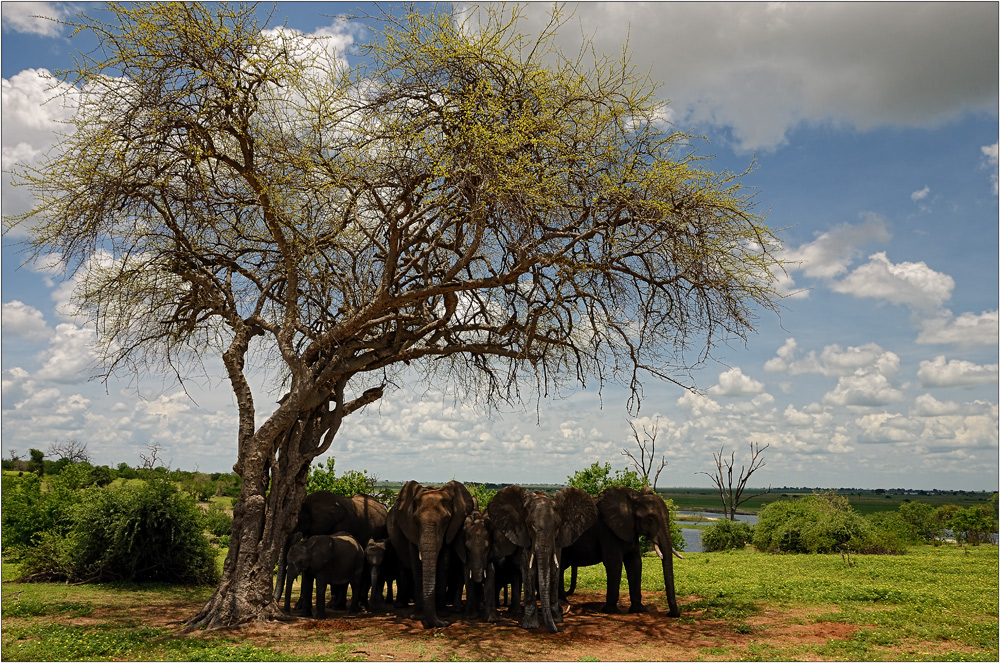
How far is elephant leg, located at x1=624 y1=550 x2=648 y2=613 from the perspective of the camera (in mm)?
13250

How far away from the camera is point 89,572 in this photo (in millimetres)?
17375

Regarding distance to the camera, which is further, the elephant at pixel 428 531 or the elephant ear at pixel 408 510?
the elephant ear at pixel 408 510

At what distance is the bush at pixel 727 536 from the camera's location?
3225cm

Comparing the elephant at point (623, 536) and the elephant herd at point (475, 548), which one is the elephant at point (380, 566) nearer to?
the elephant herd at point (475, 548)

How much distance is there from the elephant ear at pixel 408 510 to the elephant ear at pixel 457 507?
1.78 ft

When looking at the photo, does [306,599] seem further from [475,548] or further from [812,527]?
[812,527]

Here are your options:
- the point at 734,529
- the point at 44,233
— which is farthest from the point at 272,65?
the point at 734,529

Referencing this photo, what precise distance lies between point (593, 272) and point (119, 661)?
9.99m

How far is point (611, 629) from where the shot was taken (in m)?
11.6

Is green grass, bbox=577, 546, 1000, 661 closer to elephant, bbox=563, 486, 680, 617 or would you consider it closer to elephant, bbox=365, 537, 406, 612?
elephant, bbox=563, 486, 680, 617

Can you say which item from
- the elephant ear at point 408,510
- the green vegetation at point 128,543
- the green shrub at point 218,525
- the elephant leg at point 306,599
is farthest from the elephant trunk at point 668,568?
the green shrub at point 218,525

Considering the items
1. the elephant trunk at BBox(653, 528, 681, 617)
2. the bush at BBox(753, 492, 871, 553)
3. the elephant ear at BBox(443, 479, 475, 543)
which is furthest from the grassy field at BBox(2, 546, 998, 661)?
the bush at BBox(753, 492, 871, 553)

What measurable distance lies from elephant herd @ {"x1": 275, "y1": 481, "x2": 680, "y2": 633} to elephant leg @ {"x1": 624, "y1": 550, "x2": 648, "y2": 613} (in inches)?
0.7

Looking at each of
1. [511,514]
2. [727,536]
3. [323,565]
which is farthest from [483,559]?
[727,536]
